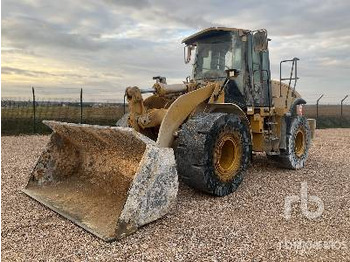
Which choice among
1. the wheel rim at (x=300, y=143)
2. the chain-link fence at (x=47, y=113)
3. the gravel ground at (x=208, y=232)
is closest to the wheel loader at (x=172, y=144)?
the gravel ground at (x=208, y=232)

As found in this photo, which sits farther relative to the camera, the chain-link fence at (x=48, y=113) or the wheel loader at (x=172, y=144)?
the chain-link fence at (x=48, y=113)

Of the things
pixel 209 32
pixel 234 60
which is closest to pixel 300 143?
pixel 234 60

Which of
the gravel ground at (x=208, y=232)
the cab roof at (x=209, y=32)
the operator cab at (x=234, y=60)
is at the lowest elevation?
the gravel ground at (x=208, y=232)

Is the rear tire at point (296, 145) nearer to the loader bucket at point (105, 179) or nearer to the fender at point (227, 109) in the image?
the fender at point (227, 109)

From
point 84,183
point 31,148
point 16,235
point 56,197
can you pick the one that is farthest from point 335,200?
point 31,148

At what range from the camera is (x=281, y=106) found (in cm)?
802

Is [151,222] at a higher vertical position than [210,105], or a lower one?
lower

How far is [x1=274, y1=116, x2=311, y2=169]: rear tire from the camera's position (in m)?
7.86

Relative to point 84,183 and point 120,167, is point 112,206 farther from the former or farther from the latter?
point 84,183

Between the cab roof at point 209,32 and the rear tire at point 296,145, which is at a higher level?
the cab roof at point 209,32

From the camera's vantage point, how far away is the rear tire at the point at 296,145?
25.8 ft

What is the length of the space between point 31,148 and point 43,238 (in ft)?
25.6

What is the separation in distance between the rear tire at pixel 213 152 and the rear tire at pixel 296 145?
7.15 feet

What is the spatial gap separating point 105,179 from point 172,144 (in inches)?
43.1
